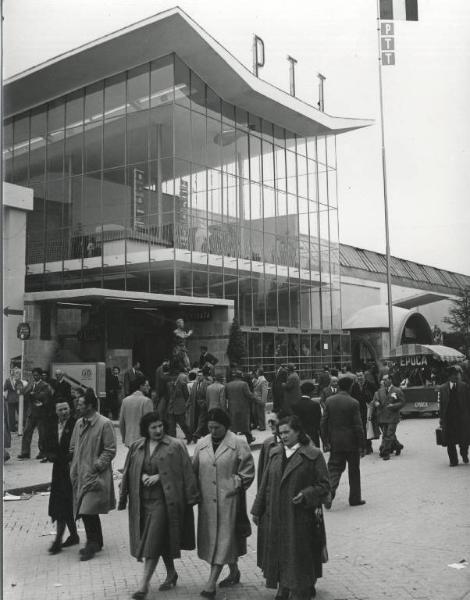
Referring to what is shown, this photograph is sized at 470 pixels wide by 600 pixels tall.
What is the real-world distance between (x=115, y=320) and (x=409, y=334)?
2059 cm

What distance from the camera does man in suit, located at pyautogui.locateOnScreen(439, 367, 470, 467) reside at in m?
12.2

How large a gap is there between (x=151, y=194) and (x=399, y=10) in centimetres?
2032

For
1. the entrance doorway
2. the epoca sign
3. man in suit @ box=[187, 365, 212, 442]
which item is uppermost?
the entrance doorway

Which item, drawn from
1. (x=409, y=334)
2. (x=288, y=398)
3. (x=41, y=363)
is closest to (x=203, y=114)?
(x=41, y=363)

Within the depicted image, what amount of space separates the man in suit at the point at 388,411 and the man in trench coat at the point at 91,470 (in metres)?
7.18

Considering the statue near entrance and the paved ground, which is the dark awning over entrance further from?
the paved ground

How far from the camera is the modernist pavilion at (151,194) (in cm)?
2609

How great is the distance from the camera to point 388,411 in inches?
520

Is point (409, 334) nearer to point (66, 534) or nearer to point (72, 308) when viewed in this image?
point (72, 308)

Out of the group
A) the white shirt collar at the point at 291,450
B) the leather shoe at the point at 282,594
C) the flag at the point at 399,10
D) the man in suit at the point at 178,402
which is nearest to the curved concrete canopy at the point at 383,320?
the man in suit at the point at 178,402

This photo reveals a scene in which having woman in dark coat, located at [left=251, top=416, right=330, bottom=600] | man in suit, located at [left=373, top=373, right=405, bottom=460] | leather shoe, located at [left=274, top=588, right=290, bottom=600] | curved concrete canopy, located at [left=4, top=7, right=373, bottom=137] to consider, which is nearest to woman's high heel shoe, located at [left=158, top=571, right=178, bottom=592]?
woman in dark coat, located at [left=251, top=416, right=330, bottom=600]

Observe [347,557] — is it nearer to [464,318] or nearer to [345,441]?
[345,441]

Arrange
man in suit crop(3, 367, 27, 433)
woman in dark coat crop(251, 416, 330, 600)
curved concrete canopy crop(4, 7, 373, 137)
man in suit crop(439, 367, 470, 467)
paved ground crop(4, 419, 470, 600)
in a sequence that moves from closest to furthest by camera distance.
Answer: woman in dark coat crop(251, 416, 330, 600) < paved ground crop(4, 419, 470, 600) < man in suit crop(439, 367, 470, 467) < man in suit crop(3, 367, 27, 433) < curved concrete canopy crop(4, 7, 373, 137)

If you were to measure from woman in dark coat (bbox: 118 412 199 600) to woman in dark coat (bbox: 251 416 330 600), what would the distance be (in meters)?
0.66
